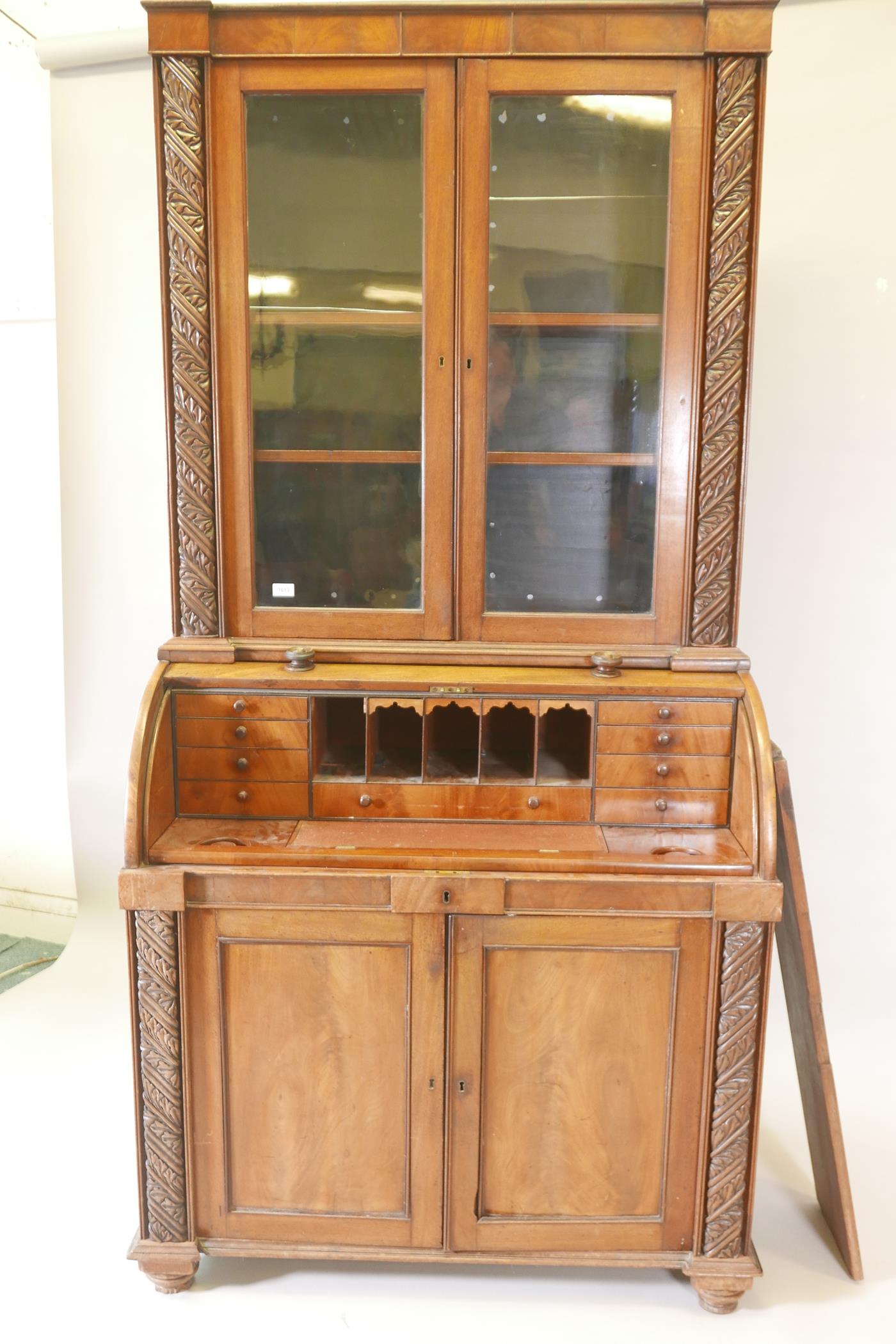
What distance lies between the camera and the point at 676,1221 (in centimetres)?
197

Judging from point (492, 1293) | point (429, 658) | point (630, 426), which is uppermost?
point (630, 426)

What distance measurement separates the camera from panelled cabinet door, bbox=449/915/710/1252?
1892mm

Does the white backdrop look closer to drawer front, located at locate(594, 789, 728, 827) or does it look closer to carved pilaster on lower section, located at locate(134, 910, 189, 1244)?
carved pilaster on lower section, located at locate(134, 910, 189, 1244)

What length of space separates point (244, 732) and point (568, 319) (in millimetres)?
1017

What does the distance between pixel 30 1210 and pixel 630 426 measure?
6.78ft

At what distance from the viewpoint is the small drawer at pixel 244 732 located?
201 cm

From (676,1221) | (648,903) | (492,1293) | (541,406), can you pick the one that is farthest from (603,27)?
(492,1293)

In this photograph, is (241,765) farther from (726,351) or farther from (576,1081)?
(726,351)

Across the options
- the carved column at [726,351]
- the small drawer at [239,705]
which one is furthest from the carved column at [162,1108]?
the carved column at [726,351]

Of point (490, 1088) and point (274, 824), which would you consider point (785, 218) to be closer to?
point (274, 824)

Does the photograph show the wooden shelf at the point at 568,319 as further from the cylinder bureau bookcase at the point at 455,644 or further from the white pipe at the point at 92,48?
the white pipe at the point at 92,48

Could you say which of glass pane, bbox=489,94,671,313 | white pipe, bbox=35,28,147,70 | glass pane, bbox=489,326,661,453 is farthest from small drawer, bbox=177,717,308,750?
white pipe, bbox=35,28,147,70

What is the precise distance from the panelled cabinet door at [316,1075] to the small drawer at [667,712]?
1.66 ft

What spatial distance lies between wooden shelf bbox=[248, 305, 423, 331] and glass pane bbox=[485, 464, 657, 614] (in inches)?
13.0
